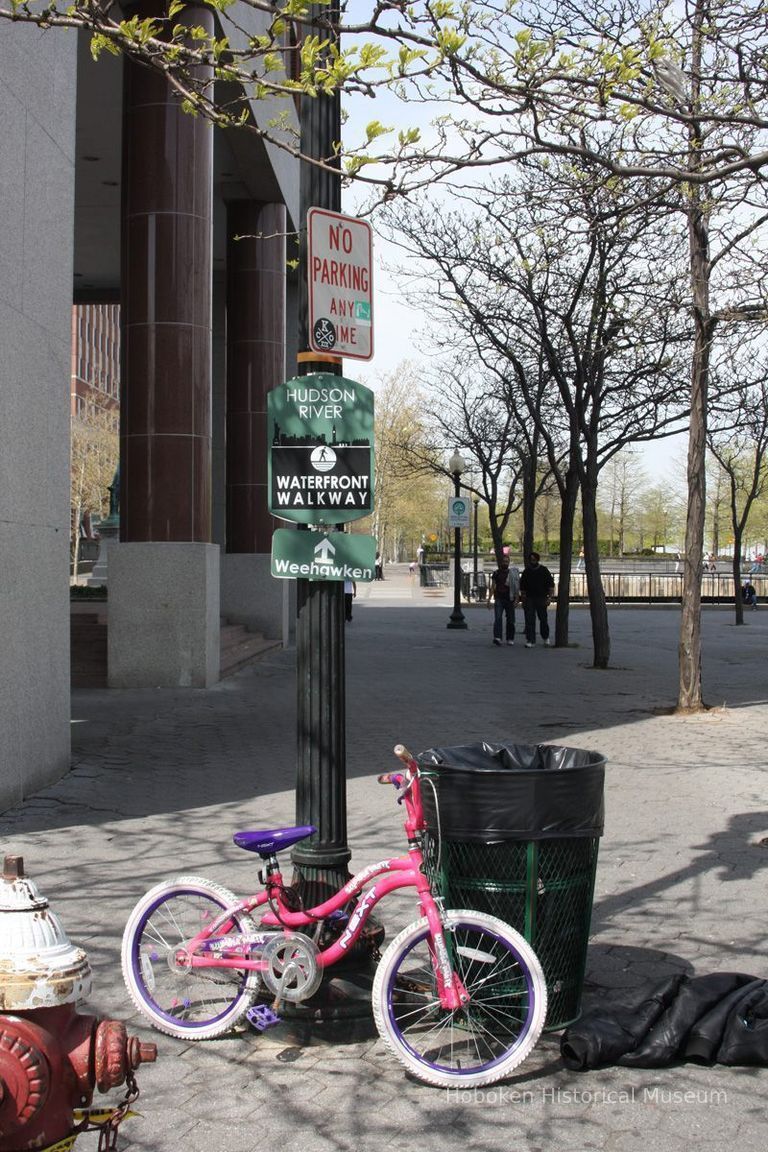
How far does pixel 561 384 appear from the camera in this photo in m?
20.5

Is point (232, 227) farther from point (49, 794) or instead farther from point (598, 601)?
point (49, 794)

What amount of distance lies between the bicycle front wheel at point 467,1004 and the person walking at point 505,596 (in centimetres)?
2096

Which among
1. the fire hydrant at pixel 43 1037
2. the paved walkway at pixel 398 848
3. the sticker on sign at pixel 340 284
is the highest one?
the sticker on sign at pixel 340 284

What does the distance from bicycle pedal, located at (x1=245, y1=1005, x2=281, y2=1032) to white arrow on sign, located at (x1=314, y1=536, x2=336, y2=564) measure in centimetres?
166

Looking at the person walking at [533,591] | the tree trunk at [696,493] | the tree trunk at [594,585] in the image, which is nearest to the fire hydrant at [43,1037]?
the tree trunk at [696,493]

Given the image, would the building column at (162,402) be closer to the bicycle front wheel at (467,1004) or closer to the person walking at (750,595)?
the bicycle front wheel at (467,1004)

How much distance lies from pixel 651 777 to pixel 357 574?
5942 mm

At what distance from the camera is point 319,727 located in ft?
16.2

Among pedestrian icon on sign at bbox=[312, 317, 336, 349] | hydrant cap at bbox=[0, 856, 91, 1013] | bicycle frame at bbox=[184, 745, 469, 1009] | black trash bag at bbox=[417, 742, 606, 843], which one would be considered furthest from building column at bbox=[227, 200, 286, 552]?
hydrant cap at bbox=[0, 856, 91, 1013]

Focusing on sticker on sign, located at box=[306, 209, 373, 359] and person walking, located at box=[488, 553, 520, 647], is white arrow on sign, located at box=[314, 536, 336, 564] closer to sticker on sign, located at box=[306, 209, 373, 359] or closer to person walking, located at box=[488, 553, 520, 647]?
sticker on sign, located at box=[306, 209, 373, 359]

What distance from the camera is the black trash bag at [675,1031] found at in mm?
4355

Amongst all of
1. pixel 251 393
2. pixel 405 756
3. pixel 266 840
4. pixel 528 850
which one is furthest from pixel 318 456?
pixel 251 393

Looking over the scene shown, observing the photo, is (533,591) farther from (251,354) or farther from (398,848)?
(398,848)

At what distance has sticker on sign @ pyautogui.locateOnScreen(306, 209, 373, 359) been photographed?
4.97 meters
